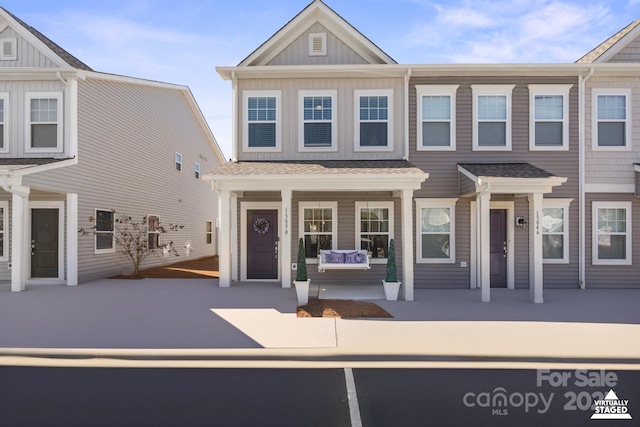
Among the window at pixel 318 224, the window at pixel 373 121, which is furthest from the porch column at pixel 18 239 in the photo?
the window at pixel 373 121

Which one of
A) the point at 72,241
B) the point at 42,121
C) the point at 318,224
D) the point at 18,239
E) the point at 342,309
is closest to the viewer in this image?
the point at 342,309

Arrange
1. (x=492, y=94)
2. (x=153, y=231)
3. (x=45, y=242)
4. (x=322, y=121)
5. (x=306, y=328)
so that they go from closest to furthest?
(x=306, y=328) → (x=492, y=94) → (x=322, y=121) → (x=45, y=242) → (x=153, y=231)

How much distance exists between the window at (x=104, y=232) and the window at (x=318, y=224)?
6.70 m

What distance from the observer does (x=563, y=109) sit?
35.6ft

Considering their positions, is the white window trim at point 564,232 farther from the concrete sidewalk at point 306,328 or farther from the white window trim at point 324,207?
the white window trim at point 324,207

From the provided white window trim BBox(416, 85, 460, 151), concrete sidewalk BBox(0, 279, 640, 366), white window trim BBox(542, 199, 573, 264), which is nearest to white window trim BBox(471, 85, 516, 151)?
white window trim BBox(416, 85, 460, 151)

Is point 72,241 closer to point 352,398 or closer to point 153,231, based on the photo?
point 153,231

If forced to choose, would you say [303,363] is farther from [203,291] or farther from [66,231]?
[66,231]

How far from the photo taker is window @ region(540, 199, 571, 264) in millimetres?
10836

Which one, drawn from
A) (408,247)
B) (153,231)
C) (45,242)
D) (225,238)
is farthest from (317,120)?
(45,242)

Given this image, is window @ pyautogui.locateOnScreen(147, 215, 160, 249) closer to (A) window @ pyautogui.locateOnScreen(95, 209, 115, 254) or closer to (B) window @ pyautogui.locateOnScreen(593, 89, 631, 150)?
(A) window @ pyautogui.locateOnScreen(95, 209, 115, 254)

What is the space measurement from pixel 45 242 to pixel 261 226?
654cm

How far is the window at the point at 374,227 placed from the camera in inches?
438

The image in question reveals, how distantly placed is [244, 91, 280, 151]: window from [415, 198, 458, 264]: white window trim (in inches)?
174
